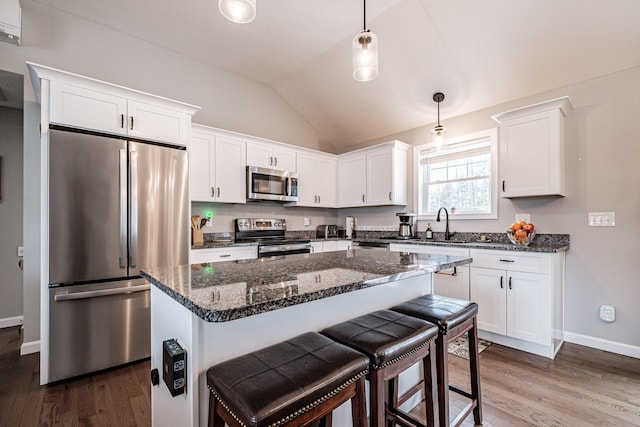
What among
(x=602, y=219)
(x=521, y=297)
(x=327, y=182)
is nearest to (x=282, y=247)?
(x=327, y=182)

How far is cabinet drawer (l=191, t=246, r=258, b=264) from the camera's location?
9.79 feet

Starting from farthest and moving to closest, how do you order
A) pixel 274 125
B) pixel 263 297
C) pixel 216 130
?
pixel 274 125, pixel 216 130, pixel 263 297

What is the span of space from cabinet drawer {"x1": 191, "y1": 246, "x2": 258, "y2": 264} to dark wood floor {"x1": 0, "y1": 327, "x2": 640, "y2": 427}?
3.26ft

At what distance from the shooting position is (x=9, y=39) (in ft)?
8.20

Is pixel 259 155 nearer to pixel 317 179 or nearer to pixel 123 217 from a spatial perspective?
pixel 317 179

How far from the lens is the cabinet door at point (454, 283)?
3016 millimetres

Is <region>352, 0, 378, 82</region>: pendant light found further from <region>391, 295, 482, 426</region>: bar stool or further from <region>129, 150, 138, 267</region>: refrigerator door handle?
<region>129, 150, 138, 267</region>: refrigerator door handle

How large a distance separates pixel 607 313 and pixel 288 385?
10.8 ft

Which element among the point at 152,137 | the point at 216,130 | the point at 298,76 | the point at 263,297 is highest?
the point at 298,76

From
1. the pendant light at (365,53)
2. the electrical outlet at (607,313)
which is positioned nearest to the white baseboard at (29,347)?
the pendant light at (365,53)

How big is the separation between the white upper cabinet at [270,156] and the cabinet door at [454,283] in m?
2.42

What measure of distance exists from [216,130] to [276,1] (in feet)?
4.88

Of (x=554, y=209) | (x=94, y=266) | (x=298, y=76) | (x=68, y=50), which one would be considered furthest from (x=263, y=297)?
(x=298, y=76)

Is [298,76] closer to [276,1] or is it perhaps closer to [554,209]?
[276,1]
